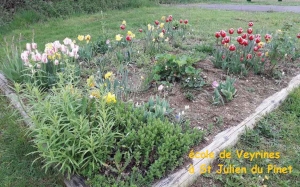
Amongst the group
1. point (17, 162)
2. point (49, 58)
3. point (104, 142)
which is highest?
point (49, 58)

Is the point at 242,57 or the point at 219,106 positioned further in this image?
the point at 242,57

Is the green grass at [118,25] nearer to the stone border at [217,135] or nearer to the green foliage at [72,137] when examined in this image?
the stone border at [217,135]

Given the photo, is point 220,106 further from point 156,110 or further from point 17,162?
point 17,162

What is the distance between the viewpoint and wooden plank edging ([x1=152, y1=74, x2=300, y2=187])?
7.49 feet

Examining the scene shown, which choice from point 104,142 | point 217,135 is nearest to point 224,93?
point 217,135

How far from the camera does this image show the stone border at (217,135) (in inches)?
89.9

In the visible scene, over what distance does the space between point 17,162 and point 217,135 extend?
77.4 inches

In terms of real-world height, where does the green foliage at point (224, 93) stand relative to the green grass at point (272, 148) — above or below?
above

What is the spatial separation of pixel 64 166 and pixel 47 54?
162 cm

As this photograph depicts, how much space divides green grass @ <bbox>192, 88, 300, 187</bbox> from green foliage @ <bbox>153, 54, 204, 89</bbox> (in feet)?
3.06

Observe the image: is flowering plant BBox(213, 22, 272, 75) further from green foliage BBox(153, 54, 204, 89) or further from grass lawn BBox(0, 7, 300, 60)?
grass lawn BBox(0, 7, 300, 60)

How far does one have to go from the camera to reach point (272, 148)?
2.85 meters

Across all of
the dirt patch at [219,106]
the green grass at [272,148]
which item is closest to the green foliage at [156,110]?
the dirt patch at [219,106]

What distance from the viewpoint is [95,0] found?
10.3 m
